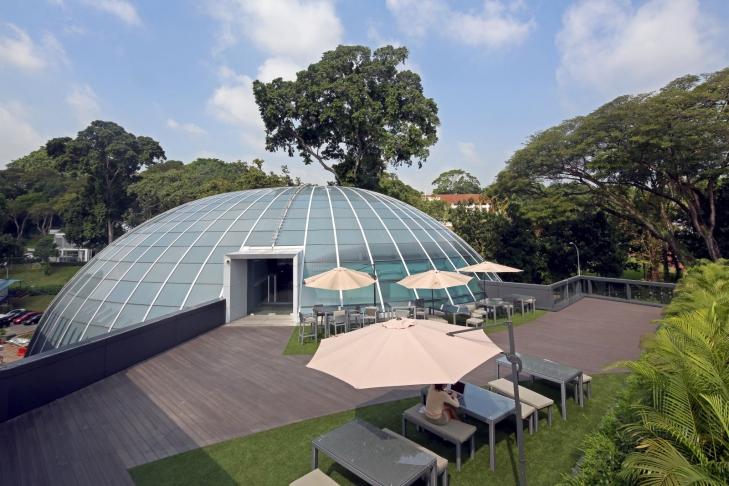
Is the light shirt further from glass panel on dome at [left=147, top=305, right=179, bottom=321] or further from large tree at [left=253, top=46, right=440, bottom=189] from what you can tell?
large tree at [left=253, top=46, right=440, bottom=189]

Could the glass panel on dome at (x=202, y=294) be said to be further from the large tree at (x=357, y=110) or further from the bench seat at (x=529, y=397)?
the large tree at (x=357, y=110)

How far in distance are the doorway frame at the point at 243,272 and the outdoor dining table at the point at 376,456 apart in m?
10.2

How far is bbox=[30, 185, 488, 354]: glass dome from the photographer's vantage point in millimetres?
14656

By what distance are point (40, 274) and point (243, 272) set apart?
7202 centimetres

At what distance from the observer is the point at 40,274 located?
62438 mm

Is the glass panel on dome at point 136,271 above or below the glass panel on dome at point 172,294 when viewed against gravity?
above

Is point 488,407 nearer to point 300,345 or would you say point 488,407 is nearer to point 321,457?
point 321,457

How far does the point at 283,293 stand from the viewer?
19.1 metres

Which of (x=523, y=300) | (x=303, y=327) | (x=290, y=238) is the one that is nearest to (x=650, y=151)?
(x=523, y=300)

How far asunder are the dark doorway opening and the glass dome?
0.42 feet

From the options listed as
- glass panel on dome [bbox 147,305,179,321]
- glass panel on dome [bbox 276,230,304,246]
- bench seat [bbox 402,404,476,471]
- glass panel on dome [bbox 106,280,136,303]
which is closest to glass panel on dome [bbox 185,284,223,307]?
glass panel on dome [bbox 147,305,179,321]

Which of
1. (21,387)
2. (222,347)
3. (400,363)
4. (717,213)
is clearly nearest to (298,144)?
(222,347)

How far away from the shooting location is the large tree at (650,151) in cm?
1978

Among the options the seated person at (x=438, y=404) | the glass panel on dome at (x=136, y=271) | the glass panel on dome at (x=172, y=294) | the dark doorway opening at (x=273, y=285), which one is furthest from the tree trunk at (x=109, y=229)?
the seated person at (x=438, y=404)
